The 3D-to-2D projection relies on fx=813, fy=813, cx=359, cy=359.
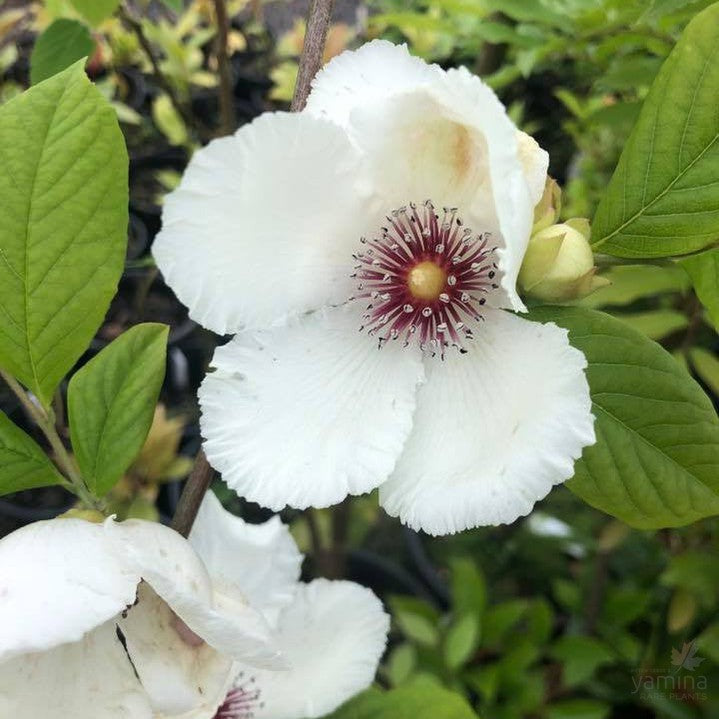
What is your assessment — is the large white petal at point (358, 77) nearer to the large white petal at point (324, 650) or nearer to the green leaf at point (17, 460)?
the green leaf at point (17, 460)

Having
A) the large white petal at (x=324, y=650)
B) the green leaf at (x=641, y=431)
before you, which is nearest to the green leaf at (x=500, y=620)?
the large white petal at (x=324, y=650)

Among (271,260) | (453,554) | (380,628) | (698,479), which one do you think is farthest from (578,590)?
(271,260)

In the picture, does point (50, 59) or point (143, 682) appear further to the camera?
point (50, 59)

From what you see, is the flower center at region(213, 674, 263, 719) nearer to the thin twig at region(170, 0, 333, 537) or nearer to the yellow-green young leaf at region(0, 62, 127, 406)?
the thin twig at region(170, 0, 333, 537)

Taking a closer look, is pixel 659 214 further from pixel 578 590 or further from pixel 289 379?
pixel 578 590

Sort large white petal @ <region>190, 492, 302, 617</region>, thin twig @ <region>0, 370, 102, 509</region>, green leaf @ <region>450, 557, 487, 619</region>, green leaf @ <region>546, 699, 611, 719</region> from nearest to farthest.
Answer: thin twig @ <region>0, 370, 102, 509</region>
large white petal @ <region>190, 492, 302, 617</region>
green leaf @ <region>546, 699, 611, 719</region>
green leaf @ <region>450, 557, 487, 619</region>

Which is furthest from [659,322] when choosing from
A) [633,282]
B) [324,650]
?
[324,650]

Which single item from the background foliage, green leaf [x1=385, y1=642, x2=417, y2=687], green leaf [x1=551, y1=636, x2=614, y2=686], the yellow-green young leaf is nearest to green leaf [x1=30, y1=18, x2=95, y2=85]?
the background foliage
